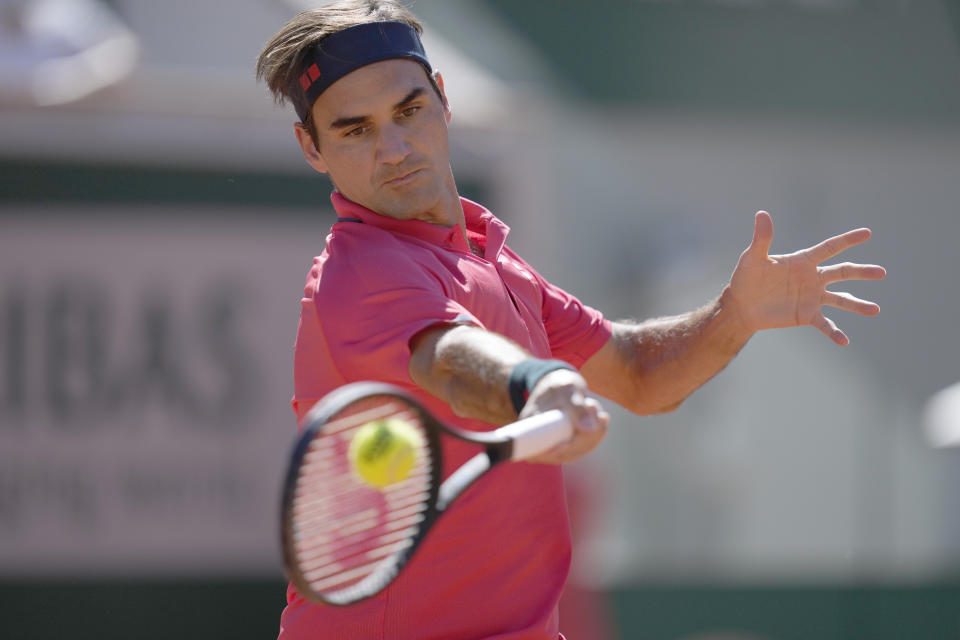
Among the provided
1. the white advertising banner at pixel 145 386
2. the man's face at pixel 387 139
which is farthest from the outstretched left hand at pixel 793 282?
the white advertising banner at pixel 145 386

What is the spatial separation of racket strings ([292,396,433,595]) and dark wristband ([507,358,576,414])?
0.15 m

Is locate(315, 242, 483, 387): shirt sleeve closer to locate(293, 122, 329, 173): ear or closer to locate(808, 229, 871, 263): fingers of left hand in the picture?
locate(293, 122, 329, 173): ear

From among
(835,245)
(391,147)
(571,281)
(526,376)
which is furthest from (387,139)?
(571,281)

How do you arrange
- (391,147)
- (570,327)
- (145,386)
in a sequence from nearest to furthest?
1. (391,147)
2. (570,327)
3. (145,386)

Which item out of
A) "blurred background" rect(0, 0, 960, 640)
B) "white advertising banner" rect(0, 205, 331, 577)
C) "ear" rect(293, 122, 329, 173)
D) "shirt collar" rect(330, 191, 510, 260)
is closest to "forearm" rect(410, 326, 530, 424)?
"shirt collar" rect(330, 191, 510, 260)

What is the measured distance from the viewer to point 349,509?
79.6 inches

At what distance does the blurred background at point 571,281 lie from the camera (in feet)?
19.4

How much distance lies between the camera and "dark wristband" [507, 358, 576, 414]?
1949mm

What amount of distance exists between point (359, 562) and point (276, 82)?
1.10m

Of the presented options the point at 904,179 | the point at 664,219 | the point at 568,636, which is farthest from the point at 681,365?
the point at 904,179

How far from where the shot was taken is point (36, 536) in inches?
231

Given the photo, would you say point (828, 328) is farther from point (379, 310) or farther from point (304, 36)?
point (304, 36)

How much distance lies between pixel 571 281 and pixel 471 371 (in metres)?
5.99

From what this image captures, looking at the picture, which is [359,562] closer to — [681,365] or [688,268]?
[681,365]
